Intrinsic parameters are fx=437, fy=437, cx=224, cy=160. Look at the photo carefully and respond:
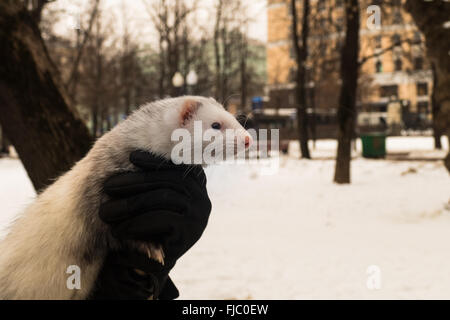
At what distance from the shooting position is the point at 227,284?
18.7ft

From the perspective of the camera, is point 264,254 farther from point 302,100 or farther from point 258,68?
point 258,68

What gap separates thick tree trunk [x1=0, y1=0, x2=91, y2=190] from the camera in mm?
3703

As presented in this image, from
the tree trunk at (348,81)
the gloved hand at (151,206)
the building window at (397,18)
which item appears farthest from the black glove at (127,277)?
the building window at (397,18)

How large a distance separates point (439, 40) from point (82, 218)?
331 inches

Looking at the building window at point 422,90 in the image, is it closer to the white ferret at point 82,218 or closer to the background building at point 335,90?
the background building at point 335,90

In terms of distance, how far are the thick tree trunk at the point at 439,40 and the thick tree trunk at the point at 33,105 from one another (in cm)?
726

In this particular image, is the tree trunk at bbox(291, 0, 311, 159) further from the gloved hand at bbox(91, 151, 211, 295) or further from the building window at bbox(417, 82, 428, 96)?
the building window at bbox(417, 82, 428, 96)

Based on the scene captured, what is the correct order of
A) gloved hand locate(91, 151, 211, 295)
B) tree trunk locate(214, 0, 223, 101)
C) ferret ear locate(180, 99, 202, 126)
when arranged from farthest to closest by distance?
tree trunk locate(214, 0, 223, 101)
ferret ear locate(180, 99, 202, 126)
gloved hand locate(91, 151, 211, 295)

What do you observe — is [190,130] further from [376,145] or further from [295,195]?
[376,145]

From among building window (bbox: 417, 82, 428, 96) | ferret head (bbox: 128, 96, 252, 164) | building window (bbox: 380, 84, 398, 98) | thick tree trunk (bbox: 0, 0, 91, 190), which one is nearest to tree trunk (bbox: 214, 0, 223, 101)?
thick tree trunk (bbox: 0, 0, 91, 190)

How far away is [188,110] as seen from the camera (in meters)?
2.19

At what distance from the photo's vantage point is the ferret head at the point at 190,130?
6.82ft

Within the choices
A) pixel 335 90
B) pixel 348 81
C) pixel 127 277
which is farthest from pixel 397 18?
pixel 335 90

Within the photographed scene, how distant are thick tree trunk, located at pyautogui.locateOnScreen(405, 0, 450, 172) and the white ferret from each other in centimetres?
770
